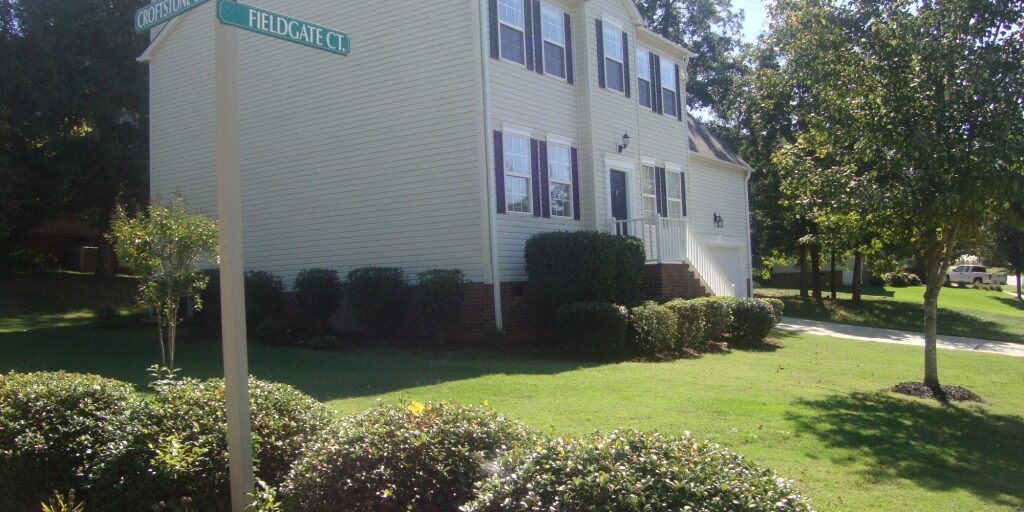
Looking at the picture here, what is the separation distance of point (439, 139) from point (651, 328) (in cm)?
546

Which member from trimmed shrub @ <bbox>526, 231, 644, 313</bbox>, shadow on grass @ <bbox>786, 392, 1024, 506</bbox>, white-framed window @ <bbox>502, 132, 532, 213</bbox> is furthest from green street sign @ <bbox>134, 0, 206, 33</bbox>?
white-framed window @ <bbox>502, 132, 532, 213</bbox>

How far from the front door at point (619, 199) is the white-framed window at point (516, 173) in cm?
309

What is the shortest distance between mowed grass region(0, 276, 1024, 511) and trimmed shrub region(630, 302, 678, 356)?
0.57 meters

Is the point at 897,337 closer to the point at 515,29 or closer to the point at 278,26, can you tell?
the point at 515,29

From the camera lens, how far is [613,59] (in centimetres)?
1906

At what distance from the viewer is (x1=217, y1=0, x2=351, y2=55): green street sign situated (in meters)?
4.74

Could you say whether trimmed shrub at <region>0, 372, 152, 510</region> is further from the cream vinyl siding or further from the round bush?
the cream vinyl siding

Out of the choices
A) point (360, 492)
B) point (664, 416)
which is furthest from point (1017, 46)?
point (360, 492)

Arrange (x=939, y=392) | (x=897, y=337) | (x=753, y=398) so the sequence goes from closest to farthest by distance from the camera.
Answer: (x=753, y=398), (x=939, y=392), (x=897, y=337)

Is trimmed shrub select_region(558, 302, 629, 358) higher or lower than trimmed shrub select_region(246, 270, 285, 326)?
lower

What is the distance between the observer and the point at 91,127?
25.5 m

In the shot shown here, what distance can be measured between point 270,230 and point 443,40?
20.0 feet

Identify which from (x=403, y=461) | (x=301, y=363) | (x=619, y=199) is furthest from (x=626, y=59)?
(x=403, y=461)

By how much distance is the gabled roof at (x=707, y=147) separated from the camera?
25141 mm
